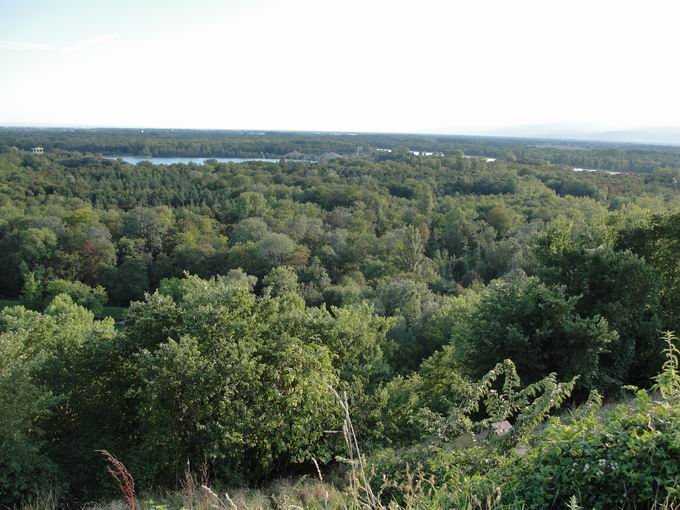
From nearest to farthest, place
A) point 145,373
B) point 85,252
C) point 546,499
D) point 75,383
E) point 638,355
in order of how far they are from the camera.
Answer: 1. point 546,499
2. point 145,373
3. point 75,383
4. point 638,355
5. point 85,252

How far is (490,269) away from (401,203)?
2440 centimetres

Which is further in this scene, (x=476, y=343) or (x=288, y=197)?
(x=288, y=197)

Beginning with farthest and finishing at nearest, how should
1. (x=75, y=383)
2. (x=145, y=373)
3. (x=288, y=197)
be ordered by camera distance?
(x=288, y=197)
(x=75, y=383)
(x=145, y=373)

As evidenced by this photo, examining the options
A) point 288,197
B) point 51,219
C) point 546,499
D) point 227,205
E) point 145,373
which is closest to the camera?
point 546,499

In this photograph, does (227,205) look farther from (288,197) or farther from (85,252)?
(85,252)

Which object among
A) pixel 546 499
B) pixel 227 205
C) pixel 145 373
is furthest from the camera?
pixel 227 205

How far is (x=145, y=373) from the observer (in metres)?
9.90

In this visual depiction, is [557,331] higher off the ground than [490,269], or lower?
higher

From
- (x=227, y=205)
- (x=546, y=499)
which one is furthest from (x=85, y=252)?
(x=546, y=499)

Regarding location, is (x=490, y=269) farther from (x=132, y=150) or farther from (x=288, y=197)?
(x=132, y=150)

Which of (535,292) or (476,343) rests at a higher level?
(535,292)

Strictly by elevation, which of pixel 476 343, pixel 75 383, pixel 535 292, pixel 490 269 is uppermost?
pixel 535 292

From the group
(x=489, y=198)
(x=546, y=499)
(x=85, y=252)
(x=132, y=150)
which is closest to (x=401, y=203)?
(x=489, y=198)

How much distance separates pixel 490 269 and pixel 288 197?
3194cm
